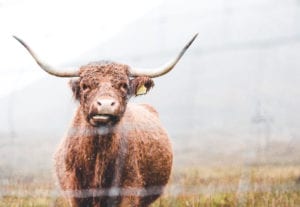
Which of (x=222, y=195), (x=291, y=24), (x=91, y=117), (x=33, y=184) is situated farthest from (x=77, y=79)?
(x=291, y=24)

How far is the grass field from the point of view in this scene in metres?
3.34

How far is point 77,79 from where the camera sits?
3.86 m

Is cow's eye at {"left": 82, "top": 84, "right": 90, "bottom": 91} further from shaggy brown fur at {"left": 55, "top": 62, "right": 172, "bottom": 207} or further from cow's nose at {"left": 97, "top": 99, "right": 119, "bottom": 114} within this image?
cow's nose at {"left": 97, "top": 99, "right": 119, "bottom": 114}

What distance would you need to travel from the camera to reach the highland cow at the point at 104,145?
370 centimetres

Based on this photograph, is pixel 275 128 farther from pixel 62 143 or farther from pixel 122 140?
pixel 62 143

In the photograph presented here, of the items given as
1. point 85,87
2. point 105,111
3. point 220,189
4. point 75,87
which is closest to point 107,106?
point 105,111

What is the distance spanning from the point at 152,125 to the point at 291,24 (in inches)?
76.9

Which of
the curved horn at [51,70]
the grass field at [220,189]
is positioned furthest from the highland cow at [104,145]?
the grass field at [220,189]

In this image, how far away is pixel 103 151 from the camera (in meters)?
3.88

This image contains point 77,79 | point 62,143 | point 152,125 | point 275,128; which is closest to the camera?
point 275,128

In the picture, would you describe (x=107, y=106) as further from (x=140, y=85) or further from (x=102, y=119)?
(x=140, y=85)

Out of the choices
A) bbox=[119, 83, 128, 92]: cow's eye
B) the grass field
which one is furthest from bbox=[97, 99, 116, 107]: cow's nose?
the grass field

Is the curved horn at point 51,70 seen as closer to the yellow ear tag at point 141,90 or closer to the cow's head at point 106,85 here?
the cow's head at point 106,85

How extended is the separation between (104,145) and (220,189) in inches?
26.6
